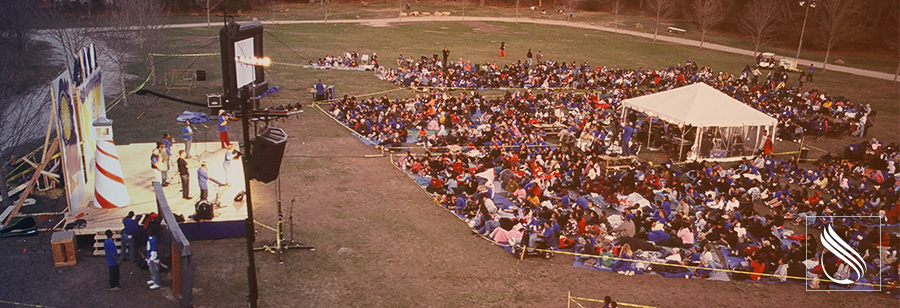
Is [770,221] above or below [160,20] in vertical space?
below

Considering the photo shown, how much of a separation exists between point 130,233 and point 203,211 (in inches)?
74.9

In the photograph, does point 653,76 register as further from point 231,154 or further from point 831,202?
point 231,154

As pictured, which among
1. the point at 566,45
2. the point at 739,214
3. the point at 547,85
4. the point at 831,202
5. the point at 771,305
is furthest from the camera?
the point at 566,45

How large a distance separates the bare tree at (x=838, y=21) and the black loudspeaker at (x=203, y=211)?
5201 cm

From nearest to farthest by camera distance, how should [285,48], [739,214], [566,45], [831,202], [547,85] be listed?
[739,214] → [831,202] → [547,85] → [285,48] → [566,45]

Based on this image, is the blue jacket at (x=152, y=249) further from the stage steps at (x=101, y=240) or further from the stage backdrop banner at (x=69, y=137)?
the stage backdrop banner at (x=69, y=137)

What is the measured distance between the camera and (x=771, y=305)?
14734 millimetres

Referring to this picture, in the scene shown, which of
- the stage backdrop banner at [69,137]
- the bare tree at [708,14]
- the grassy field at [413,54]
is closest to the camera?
the stage backdrop banner at [69,137]

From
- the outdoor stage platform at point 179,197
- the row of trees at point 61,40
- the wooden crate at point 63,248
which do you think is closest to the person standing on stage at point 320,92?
the row of trees at point 61,40

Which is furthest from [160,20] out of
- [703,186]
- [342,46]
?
[703,186]

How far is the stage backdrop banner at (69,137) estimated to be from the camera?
16188 mm

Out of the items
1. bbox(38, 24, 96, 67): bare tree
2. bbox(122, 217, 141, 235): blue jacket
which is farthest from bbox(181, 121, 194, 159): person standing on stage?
bbox(38, 24, 96, 67): bare tree

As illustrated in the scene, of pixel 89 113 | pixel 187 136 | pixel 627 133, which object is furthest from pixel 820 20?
pixel 89 113

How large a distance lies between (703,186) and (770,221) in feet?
9.00
